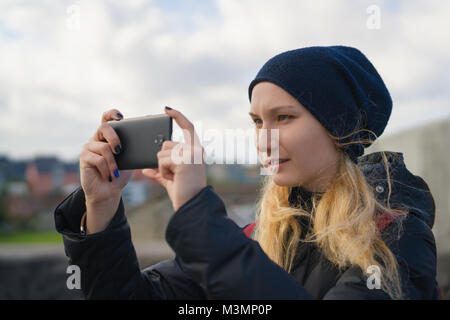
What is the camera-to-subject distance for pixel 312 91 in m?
1.46

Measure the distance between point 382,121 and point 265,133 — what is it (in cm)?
57

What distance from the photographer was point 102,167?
136 centimetres

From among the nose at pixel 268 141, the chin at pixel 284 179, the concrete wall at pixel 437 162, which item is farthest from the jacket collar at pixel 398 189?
the concrete wall at pixel 437 162

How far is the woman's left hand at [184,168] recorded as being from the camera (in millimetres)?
1096

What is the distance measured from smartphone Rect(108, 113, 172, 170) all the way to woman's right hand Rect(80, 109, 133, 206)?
0.10ft

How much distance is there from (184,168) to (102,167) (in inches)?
16.5

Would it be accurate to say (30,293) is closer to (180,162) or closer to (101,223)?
(101,223)

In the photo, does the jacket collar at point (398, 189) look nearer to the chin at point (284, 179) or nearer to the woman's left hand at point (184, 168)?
the chin at point (284, 179)

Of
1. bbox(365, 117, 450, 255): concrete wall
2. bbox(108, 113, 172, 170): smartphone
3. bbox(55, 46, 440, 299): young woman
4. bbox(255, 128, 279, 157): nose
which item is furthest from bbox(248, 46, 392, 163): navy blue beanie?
bbox(365, 117, 450, 255): concrete wall

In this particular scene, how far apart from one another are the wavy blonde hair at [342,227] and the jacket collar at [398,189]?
0.03 metres

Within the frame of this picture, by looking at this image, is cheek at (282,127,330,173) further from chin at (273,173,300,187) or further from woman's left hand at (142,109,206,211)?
woman's left hand at (142,109,206,211)

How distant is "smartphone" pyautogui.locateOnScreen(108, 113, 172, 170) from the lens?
123 cm

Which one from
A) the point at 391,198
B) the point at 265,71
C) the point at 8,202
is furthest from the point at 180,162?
the point at 8,202

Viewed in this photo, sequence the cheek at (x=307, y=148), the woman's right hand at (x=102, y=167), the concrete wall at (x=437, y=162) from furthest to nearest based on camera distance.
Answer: the concrete wall at (x=437, y=162)
the cheek at (x=307, y=148)
the woman's right hand at (x=102, y=167)
